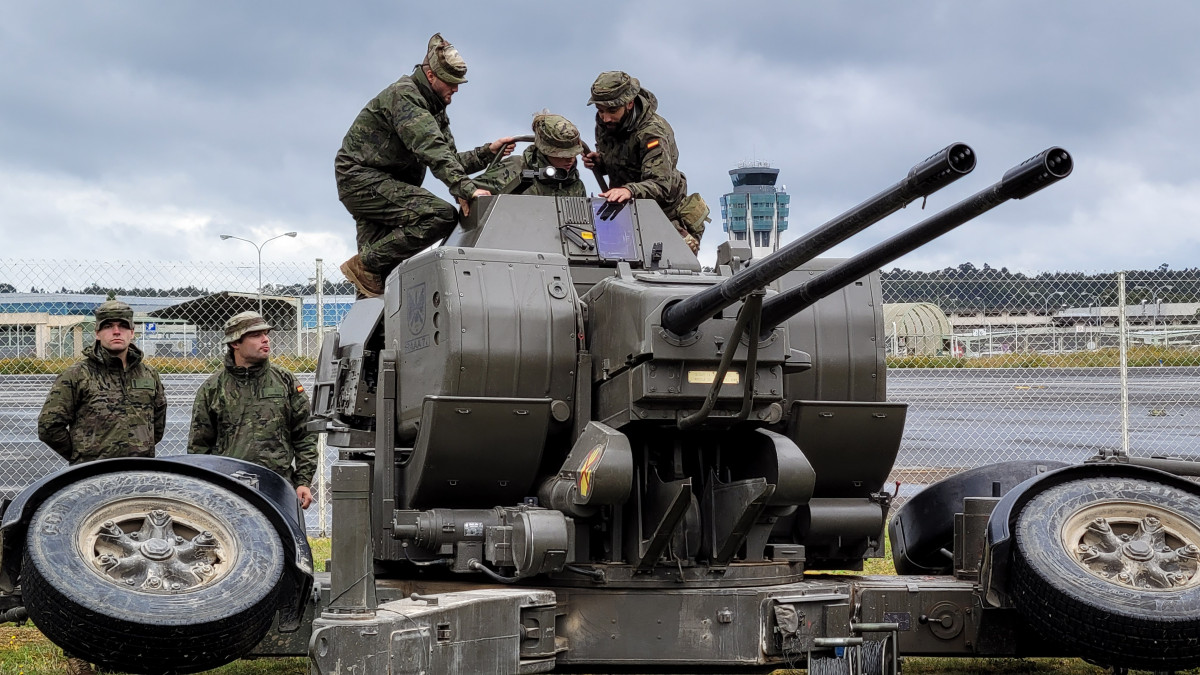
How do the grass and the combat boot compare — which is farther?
the combat boot

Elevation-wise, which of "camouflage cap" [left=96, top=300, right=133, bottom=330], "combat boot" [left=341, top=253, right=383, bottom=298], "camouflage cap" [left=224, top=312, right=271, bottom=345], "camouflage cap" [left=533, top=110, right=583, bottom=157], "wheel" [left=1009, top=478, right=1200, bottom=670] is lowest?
"wheel" [left=1009, top=478, right=1200, bottom=670]

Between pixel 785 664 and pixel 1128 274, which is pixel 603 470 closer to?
pixel 785 664

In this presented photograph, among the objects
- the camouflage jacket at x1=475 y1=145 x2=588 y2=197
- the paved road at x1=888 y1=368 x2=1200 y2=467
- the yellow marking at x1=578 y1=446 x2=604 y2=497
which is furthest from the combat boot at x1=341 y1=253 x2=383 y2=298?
the paved road at x1=888 y1=368 x2=1200 y2=467

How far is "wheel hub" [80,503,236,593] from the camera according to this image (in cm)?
568

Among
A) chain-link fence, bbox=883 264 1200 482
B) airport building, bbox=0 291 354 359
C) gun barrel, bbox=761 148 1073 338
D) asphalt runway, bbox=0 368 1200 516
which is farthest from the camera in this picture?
asphalt runway, bbox=0 368 1200 516

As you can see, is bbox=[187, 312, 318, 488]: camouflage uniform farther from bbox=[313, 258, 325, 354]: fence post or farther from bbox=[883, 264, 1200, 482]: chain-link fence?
bbox=[883, 264, 1200, 482]: chain-link fence

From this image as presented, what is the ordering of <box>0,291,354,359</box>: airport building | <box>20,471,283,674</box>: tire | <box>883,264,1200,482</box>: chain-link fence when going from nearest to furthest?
<box>20,471,283,674</box>: tire → <box>0,291,354,359</box>: airport building → <box>883,264,1200,482</box>: chain-link fence

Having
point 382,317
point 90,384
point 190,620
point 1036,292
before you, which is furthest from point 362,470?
point 1036,292

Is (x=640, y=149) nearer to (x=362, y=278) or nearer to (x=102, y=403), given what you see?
(x=362, y=278)

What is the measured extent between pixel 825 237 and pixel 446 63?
355 cm

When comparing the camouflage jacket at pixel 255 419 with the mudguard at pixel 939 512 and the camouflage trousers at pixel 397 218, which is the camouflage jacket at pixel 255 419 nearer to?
the camouflage trousers at pixel 397 218

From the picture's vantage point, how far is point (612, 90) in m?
8.16

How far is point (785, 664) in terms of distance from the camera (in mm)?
6227

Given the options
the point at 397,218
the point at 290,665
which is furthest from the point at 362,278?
the point at 290,665
